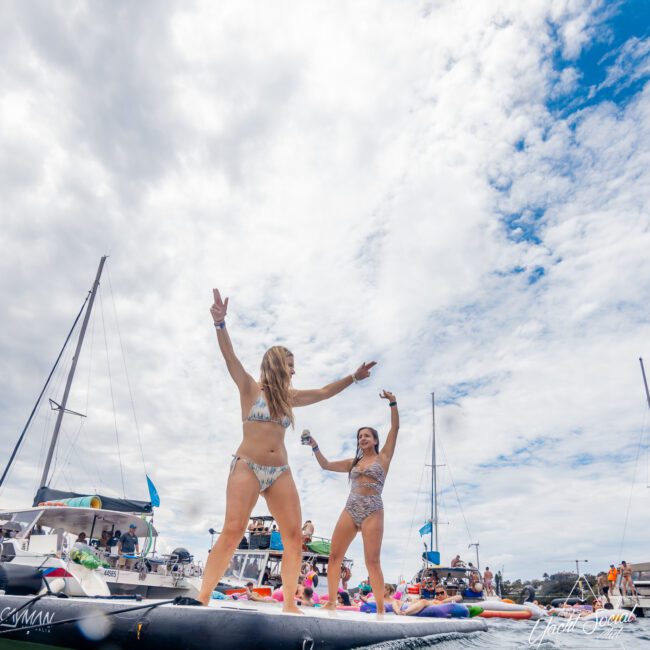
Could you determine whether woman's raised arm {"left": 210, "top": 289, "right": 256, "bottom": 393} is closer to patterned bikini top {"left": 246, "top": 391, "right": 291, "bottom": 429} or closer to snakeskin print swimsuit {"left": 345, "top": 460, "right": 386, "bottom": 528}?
patterned bikini top {"left": 246, "top": 391, "right": 291, "bottom": 429}

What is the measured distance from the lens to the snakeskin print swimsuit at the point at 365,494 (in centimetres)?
552

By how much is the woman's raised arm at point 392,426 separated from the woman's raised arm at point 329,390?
1141 millimetres

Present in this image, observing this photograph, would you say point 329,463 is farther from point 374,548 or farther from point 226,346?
point 226,346

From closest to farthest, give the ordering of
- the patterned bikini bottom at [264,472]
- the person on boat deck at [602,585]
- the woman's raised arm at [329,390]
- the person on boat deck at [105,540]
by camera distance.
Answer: the patterned bikini bottom at [264,472] → the woman's raised arm at [329,390] → the person on boat deck at [105,540] → the person on boat deck at [602,585]

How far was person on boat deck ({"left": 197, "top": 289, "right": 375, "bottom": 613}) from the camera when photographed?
3.67m

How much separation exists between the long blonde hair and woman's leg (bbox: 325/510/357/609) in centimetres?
200

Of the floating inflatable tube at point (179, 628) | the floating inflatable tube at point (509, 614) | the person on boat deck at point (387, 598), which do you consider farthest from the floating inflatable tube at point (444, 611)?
the floating inflatable tube at point (179, 628)

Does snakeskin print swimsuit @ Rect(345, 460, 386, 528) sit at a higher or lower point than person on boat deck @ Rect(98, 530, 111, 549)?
higher

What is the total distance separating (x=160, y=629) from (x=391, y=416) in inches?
124

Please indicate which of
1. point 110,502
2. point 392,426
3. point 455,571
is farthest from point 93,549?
point 455,571

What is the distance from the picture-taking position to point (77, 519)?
602 inches

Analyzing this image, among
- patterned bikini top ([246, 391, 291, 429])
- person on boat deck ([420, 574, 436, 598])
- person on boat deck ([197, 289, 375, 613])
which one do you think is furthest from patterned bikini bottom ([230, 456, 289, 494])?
person on boat deck ([420, 574, 436, 598])

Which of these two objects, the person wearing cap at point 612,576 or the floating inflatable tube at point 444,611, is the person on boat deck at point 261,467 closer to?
the floating inflatable tube at point 444,611

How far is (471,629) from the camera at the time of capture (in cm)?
607
